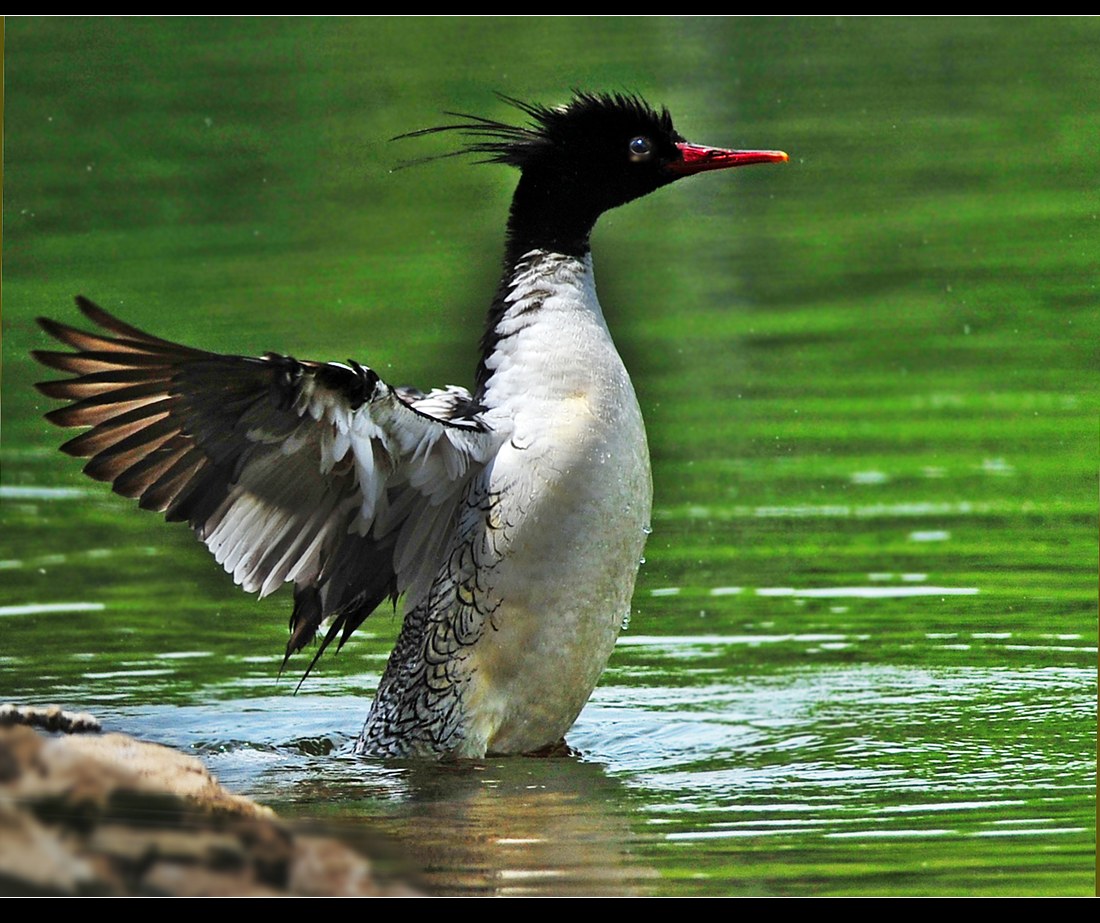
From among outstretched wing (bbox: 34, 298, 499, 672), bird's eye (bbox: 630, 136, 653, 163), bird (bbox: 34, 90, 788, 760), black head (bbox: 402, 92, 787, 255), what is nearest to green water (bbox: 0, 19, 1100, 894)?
bird (bbox: 34, 90, 788, 760)

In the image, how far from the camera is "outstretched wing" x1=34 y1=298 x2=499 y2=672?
5.10m

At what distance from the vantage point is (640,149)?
621 cm

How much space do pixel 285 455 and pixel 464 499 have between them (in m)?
0.66

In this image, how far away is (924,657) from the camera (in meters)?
6.64

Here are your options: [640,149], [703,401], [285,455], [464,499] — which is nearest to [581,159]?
[640,149]

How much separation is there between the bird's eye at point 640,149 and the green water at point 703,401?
1815mm

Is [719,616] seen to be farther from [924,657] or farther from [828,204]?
[828,204]

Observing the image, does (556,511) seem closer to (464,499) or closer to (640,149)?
(464,499)

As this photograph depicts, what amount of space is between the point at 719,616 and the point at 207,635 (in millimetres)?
1961

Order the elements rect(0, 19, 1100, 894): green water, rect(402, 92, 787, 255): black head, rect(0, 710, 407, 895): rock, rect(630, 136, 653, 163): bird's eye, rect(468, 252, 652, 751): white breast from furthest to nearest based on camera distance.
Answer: rect(630, 136, 653, 163): bird's eye, rect(402, 92, 787, 255): black head, rect(468, 252, 652, 751): white breast, rect(0, 19, 1100, 894): green water, rect(0, 710, 407, 895): rock

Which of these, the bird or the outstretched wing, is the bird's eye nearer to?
the bird

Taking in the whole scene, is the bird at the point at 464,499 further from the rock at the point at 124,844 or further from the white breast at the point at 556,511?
the rock at the point at 124,844
